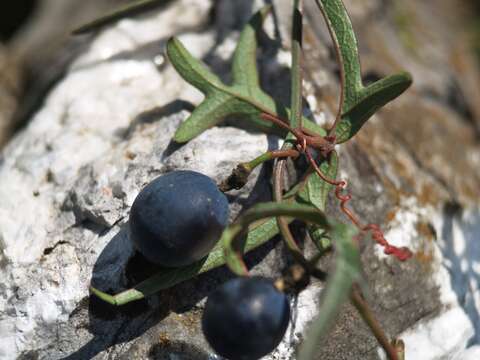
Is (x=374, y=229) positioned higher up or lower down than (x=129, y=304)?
higher up

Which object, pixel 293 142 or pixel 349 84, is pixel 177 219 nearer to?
pixel 293 142

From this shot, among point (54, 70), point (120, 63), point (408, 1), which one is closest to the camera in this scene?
point (120, 63)

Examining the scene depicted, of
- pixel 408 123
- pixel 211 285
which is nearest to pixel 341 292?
pixel 211 285

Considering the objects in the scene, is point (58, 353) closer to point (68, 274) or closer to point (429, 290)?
point (68, 274)

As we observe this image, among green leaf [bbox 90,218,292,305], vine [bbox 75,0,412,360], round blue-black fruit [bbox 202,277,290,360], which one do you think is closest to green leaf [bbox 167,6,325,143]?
vine [bbox 75,0,412,360]

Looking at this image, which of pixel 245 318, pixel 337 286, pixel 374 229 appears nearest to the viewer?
pixel 337 286

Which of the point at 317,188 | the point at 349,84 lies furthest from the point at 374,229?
the point at 349,84
